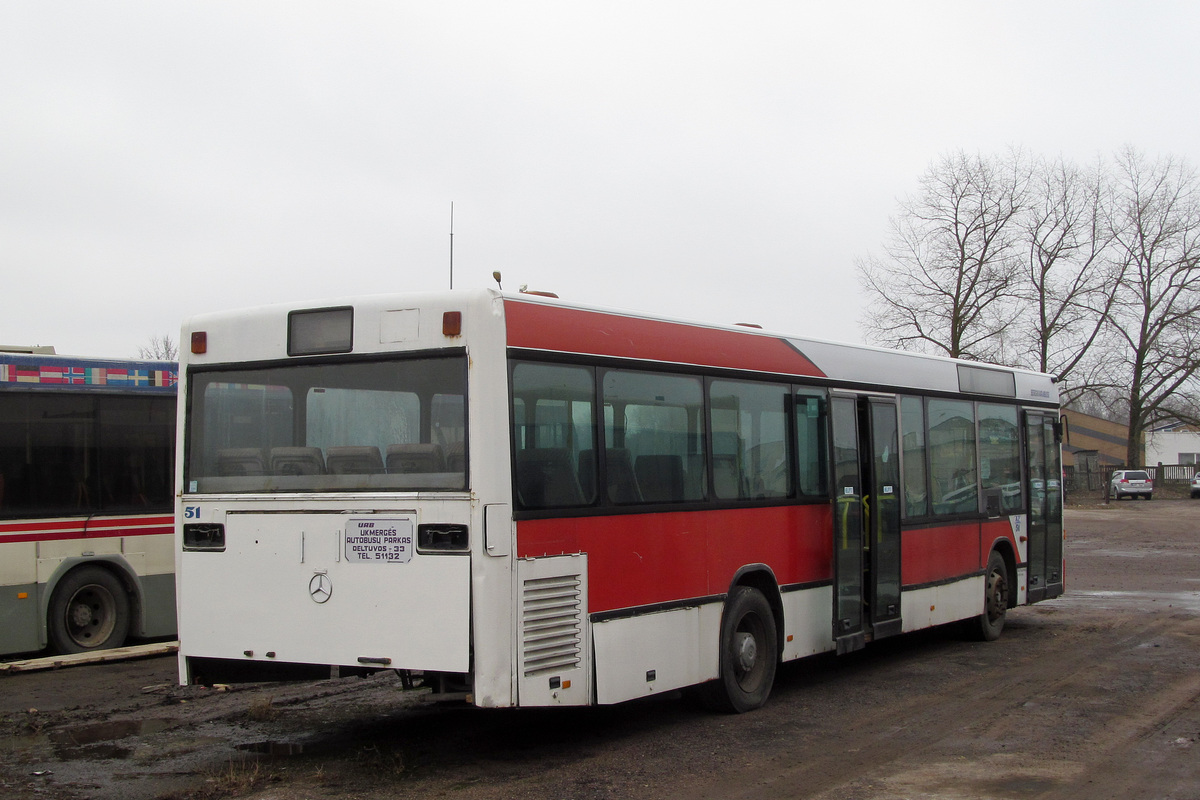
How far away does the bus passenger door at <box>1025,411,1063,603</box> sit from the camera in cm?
1348

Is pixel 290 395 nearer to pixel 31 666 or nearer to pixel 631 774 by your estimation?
pixel 631 774

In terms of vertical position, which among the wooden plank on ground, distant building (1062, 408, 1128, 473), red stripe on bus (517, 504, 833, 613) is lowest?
the wooden plank on ground

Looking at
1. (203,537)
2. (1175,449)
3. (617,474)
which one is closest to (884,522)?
(617,474)

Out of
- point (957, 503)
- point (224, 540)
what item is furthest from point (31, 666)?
point (957, 503)

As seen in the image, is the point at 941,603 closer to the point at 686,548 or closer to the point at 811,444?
the point at 811,444

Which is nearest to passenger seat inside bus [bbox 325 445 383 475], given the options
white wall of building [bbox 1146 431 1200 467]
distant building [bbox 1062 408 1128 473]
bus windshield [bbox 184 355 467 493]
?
bus windshield [bbox 184 355 467 493]

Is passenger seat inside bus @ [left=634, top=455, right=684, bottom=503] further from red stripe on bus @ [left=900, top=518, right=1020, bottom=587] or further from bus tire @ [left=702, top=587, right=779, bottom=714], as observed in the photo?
red stripe on bus @ [left=900, top=518, right=1020, bottom=587]

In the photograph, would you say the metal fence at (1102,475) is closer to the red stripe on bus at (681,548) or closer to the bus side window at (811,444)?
the bus side window at (811,444)

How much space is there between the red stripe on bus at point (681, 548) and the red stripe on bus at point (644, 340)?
114 centimetres

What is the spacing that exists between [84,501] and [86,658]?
1597 millimetres

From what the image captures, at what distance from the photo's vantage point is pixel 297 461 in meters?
7.20

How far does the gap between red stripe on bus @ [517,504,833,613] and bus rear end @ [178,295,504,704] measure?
65 centimetres

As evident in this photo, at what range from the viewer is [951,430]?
39.2 feet

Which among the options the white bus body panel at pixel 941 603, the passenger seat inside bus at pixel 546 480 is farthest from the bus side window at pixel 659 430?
the white bus body panel at pixel 941 603
